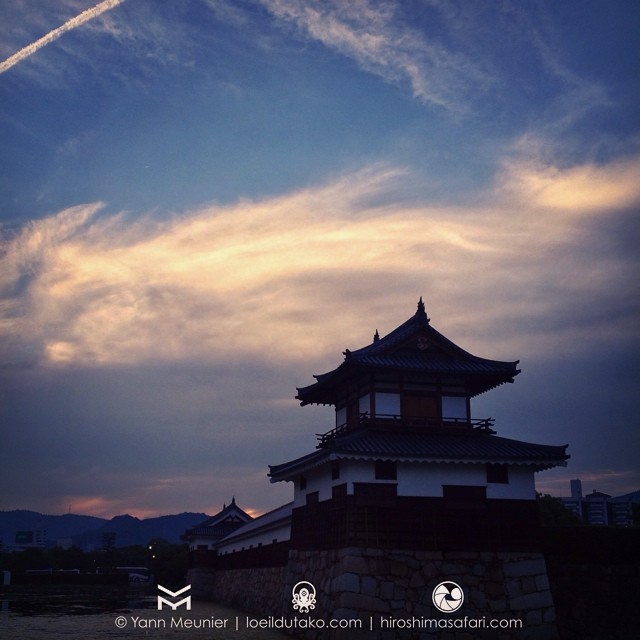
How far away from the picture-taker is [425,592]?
22.4 m

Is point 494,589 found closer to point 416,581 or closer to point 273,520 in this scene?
point 416,581

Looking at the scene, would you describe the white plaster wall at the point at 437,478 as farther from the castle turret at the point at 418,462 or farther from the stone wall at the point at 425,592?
the stone wall at the point at 425,592

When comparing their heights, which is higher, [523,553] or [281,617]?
[523,553]

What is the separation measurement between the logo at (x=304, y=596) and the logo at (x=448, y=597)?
426 centimetres

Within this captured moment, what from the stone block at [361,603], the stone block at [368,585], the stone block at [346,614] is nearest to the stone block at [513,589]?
the stone block at [361,603]

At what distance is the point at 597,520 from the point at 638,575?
140 meters

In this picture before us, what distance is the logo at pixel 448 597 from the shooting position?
73.3 ft

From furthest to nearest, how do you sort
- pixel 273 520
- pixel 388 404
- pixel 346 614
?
pixel 273 520 < pixel 388 404 < pixel 346 614

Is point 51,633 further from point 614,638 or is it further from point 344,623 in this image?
point 614,638

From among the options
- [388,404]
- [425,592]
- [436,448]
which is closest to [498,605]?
[425,592]

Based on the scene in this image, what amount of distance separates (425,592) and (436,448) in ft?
14.8

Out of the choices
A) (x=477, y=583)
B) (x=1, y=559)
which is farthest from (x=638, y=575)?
(x=1, y=559)

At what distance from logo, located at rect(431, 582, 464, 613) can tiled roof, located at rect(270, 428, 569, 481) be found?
3871mm

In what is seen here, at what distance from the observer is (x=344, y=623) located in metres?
21.4
